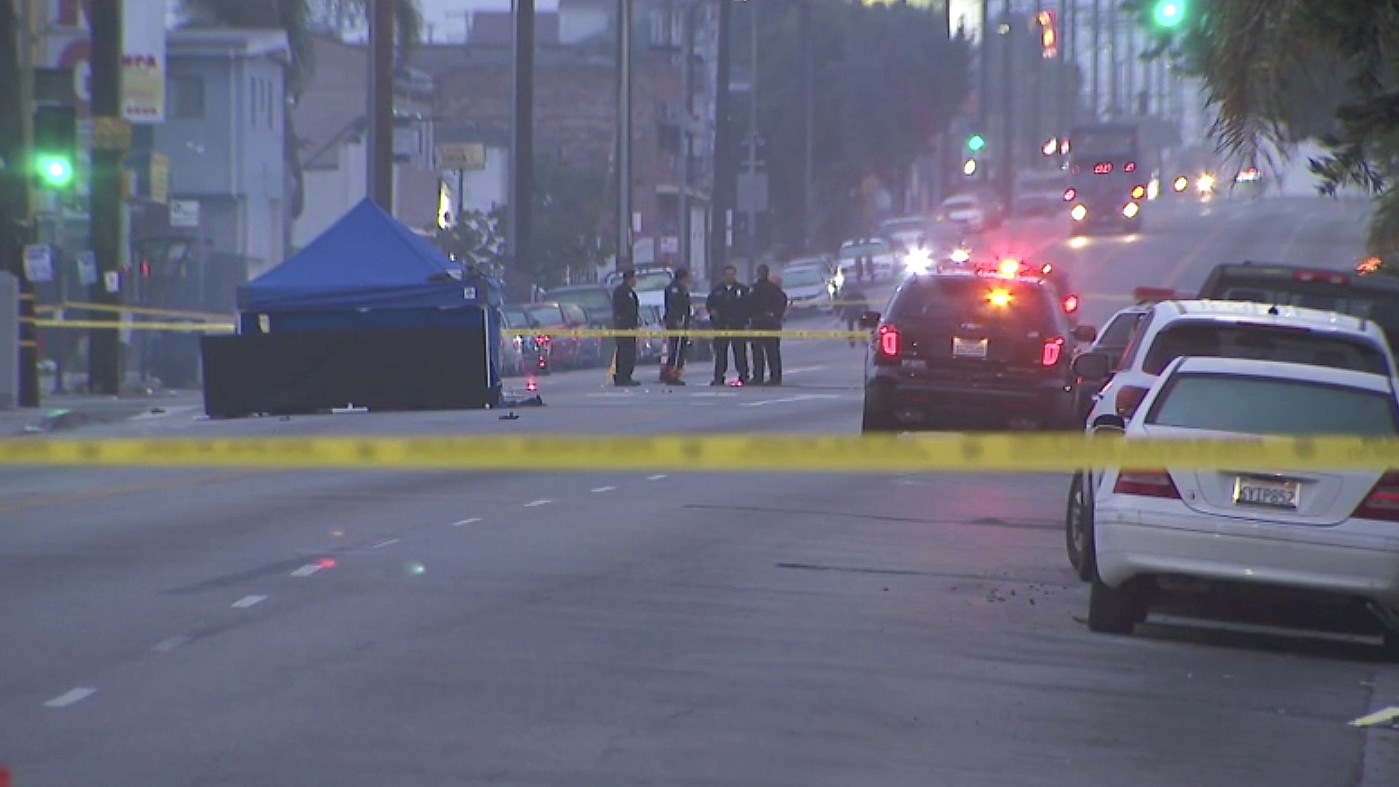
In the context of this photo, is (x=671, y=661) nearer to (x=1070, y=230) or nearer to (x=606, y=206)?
(x=606, y=206)

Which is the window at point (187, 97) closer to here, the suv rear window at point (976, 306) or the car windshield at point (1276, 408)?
the suv rear window at point (976, 306)

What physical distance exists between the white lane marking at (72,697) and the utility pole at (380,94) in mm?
28098

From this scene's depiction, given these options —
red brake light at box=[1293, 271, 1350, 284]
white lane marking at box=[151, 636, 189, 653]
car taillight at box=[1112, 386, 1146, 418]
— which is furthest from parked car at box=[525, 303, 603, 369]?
white lane marking at box=[151, 636, 189, 653]

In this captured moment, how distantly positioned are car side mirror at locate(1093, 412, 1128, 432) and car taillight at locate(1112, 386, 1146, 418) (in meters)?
0.08

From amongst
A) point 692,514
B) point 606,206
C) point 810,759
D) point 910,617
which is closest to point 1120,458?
point 810,759

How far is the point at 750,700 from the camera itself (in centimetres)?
960

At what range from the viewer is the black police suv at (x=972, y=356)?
68.4ft

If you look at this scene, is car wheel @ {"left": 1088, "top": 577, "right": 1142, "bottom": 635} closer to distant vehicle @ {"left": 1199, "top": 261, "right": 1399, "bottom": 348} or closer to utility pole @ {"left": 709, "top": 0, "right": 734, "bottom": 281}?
distant vehicle @ {"left": 1199, "top": 261, "right": 1399, "bottom": 348}

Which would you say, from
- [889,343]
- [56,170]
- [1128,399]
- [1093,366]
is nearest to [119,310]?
[56,170]

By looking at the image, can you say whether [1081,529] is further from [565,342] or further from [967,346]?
[565,342]

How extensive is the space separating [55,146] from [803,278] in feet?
105

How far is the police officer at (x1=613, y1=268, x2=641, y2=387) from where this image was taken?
33719 mm

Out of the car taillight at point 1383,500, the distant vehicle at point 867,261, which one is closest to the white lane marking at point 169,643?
the car taillight at point 1383,500

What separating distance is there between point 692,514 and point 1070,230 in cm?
6652
